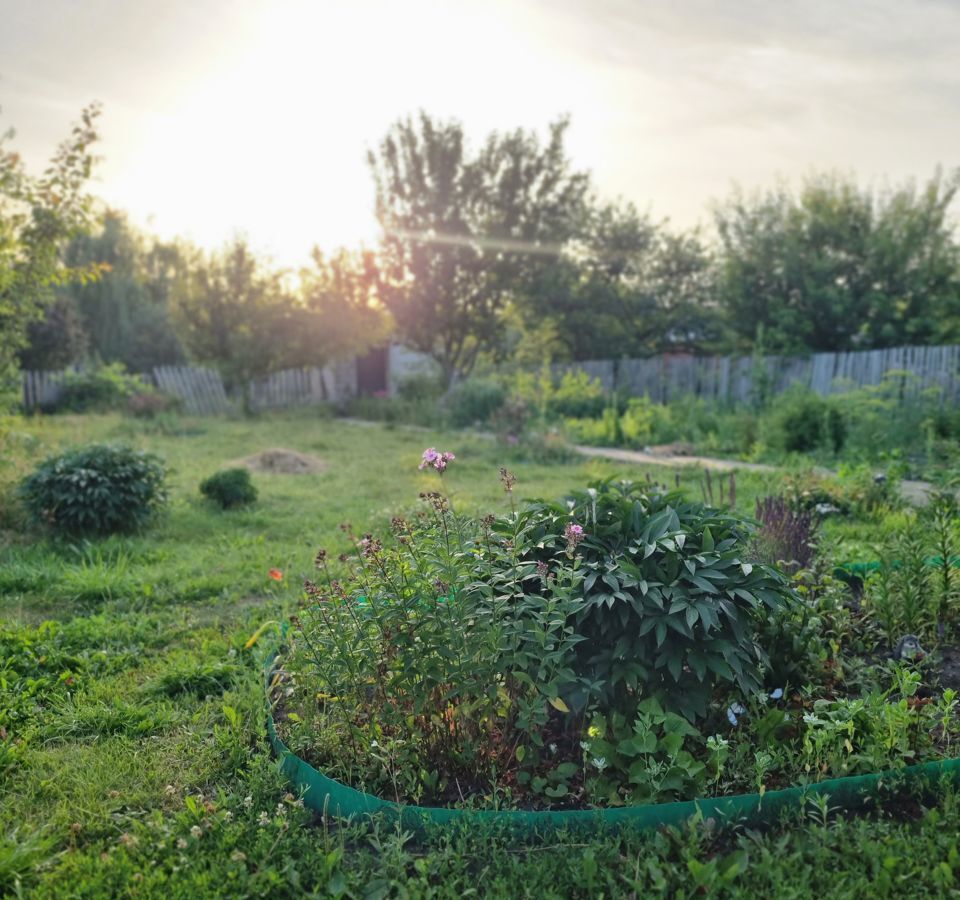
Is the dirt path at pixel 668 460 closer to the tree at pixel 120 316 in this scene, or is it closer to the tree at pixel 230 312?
the tree at pixel 230 312

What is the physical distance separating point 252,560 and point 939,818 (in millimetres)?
4032

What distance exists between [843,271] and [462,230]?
385 inches

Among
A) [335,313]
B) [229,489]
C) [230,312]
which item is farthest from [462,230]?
[229,489]

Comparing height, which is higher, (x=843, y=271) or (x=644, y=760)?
(x=843, y=271)

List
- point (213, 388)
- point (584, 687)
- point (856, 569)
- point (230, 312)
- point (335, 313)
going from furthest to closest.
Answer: point (213, 388) → point (335, 313) → point (230, 312) → point (856, 569) → point (584, 687)

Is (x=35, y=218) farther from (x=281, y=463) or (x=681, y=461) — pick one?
(x=681, y=461)

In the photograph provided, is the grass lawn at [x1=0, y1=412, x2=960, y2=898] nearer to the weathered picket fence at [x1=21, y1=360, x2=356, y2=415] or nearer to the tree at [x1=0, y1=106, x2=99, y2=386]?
the tree at [x1=0, y1=106, x2=99, y2=386]

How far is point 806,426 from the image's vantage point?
30.4 ft

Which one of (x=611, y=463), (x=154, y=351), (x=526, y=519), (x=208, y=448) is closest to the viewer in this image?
(x=526, y=519)

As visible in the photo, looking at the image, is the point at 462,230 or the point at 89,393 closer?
the point at 89,393

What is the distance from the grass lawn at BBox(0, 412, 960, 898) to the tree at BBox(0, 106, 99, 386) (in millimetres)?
2908

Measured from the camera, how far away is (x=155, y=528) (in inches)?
221

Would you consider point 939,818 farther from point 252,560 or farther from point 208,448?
point 208,448

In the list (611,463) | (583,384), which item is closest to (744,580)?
(611,463)
